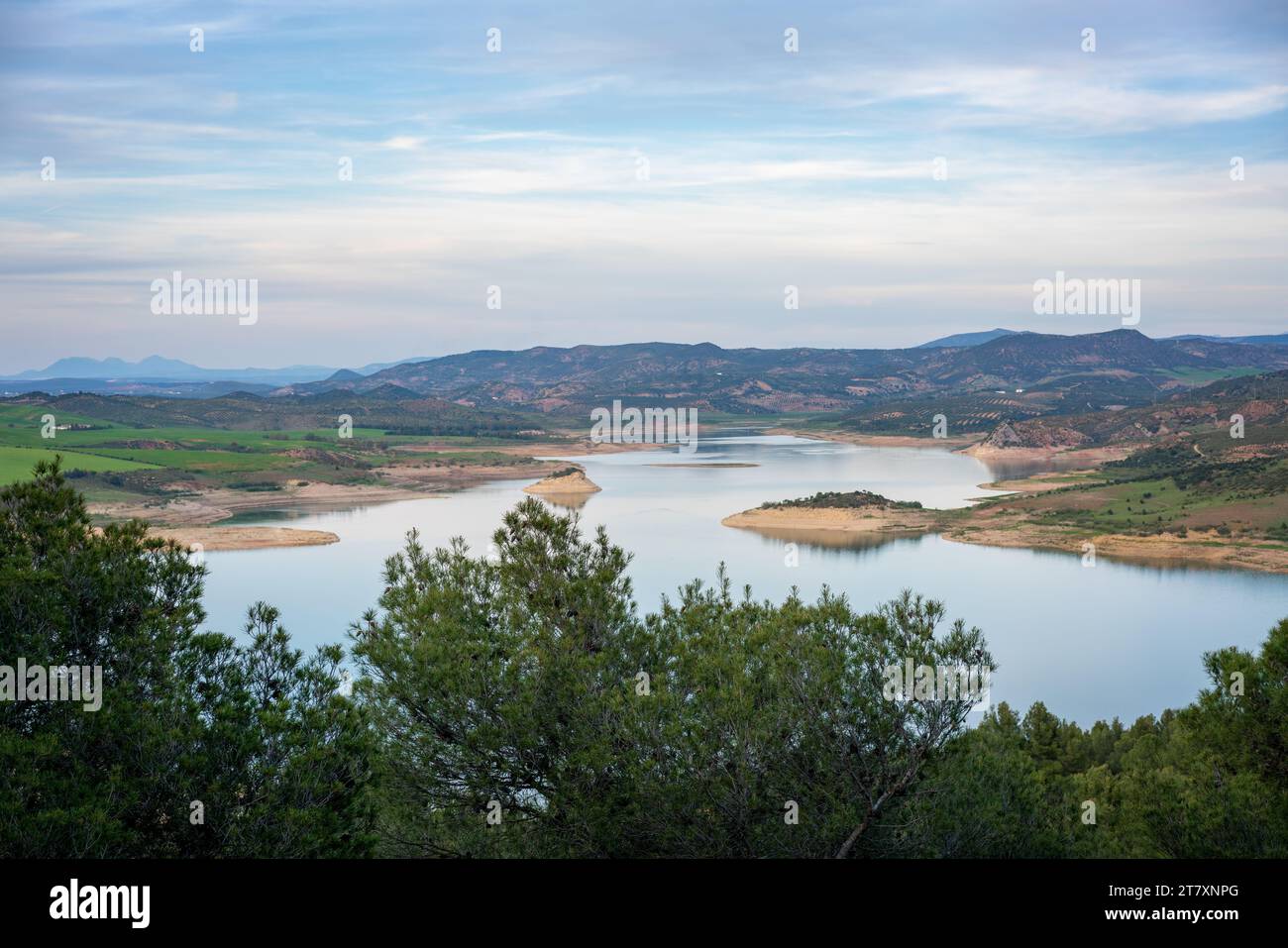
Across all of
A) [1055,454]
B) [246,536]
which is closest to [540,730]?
[246,536]

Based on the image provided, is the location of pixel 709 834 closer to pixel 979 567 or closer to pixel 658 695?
pixel 658 695

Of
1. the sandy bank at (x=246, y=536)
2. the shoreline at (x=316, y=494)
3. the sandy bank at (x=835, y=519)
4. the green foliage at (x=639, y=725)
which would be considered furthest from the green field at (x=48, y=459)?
the green foliage at (x=639, y=725)

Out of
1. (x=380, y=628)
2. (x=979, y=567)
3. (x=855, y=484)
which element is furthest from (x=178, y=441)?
(x=380, y=628)

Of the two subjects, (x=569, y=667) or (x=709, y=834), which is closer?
(x=709, y=834)

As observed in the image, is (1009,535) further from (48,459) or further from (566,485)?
(48,459)

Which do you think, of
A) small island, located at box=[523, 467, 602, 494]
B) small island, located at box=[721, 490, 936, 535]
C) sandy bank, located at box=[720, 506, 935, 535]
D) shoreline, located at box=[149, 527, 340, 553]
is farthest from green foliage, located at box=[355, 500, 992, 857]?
small island, located at box=[523, 467, 602, 494]

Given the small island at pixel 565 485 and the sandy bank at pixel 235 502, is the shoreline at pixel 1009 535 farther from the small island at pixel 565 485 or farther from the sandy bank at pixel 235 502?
the sandy bank at pixel 235 502

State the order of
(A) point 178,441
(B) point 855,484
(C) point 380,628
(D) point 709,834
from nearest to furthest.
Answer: (D) point 709,834 → (C) point 380,628 → (B) point 855,484 → (A) point 178,441

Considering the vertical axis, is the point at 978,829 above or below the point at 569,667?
below
